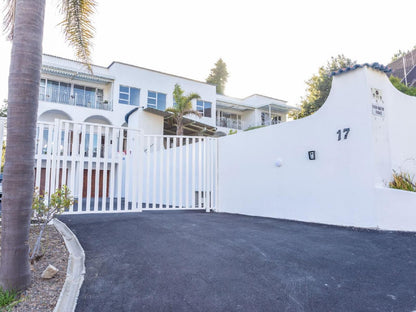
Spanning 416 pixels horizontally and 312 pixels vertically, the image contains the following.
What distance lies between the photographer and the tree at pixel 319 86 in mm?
20625

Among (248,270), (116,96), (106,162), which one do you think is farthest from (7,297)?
(116,96)

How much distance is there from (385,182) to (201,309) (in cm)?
469

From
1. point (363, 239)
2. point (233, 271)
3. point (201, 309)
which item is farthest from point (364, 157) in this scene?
point (201, 309)

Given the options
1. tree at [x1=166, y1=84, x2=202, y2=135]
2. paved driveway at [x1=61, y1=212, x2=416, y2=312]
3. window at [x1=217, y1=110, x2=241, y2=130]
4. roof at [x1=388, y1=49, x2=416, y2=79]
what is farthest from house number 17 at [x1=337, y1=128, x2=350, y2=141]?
window at [x1=217, y1=110, x2=241, y2=130]

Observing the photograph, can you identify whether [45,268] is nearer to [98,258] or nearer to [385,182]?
[98,258]

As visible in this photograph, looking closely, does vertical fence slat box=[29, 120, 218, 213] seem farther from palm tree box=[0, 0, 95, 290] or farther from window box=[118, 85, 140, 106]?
window box=[118, 85, 140, 106]

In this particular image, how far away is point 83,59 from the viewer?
5.80m

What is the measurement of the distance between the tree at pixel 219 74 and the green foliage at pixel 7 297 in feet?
120

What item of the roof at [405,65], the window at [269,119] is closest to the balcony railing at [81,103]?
the window at [269,119]

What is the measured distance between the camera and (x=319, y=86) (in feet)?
68.9

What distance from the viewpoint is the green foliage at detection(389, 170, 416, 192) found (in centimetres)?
511

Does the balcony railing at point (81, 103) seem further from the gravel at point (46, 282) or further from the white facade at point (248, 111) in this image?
the gravel at point (46, 282)

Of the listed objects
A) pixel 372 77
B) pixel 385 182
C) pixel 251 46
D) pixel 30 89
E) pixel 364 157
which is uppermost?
pixel 251 46

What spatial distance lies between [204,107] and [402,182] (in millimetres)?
19384
